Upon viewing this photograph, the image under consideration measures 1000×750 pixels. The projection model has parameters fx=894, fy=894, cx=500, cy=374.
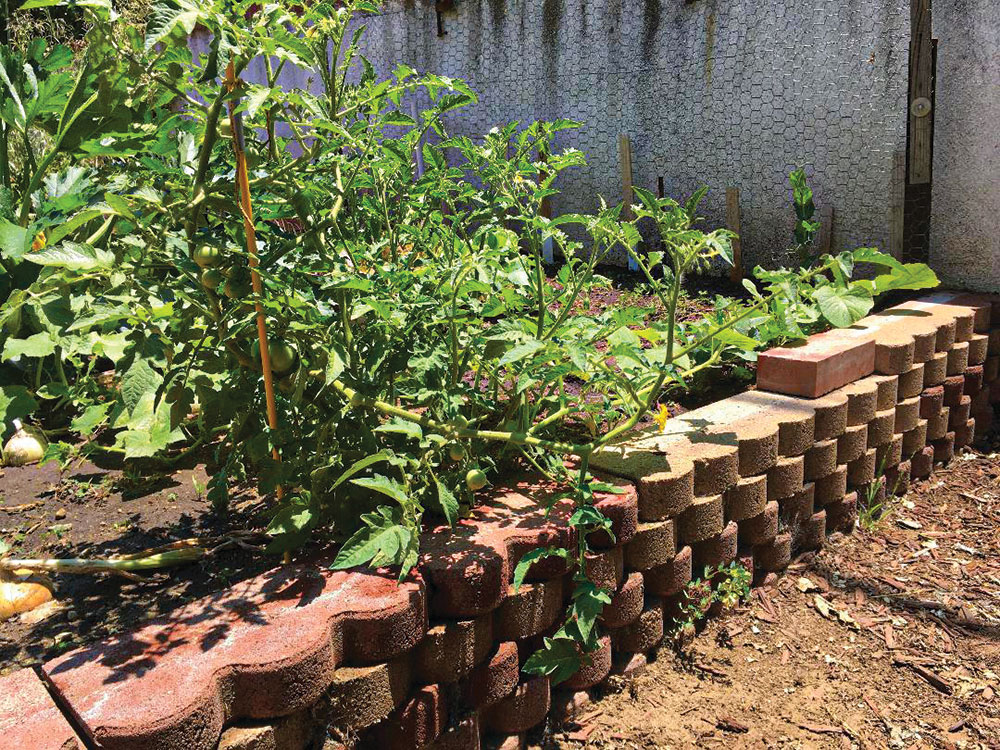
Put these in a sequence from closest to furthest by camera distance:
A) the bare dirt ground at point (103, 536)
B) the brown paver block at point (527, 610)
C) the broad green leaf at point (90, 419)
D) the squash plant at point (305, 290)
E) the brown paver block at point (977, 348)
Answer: the squash plant at point (305, 290) → the broad green leaf at point (90, 419) → the bare dirt ground at point (103, 536) → the brown paver block at point (527, 610) → the brown paver block at point (977, 348)

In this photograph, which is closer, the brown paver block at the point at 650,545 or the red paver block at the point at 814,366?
the brown paver block at the point at 650,545

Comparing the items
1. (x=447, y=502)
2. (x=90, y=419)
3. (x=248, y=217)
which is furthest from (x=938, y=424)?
(x=90, y=419)

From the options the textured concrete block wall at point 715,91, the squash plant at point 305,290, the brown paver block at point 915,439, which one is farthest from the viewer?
the textured concrete block wall at point 715,91

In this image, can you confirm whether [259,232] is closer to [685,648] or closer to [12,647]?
[12,647]

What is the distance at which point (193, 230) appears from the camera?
174cm

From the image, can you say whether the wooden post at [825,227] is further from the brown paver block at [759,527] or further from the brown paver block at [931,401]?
the brown paver block at [759,527]

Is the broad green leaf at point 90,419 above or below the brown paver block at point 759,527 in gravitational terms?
above

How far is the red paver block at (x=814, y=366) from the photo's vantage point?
3064mm

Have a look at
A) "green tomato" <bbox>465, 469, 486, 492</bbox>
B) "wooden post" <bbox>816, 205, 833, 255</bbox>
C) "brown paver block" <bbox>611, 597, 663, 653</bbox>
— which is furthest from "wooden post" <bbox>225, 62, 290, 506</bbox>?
"wooden post" <bbox>816, 205, 833, 255</bbox>

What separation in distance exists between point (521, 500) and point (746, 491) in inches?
32.3

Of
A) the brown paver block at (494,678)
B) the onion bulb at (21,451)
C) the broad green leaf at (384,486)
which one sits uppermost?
the broad green leaf at (384,486)

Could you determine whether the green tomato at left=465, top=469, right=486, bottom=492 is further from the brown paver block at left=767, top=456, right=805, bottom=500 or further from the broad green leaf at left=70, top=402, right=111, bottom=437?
the brown paver block at left=767, top=456, right=805, bottom=500

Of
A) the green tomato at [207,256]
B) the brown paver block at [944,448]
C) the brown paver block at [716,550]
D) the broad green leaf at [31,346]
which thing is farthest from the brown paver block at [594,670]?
the brown paver block at [944,448]

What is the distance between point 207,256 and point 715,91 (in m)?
4.45
